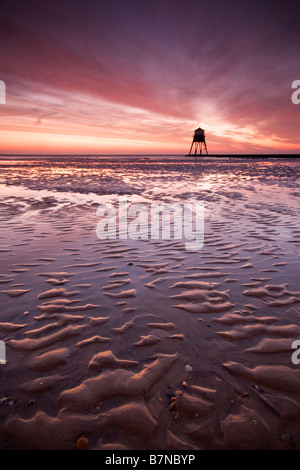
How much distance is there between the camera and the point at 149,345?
8.77 feet

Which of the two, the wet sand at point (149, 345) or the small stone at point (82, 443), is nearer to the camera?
the small stone at point (82, 443)

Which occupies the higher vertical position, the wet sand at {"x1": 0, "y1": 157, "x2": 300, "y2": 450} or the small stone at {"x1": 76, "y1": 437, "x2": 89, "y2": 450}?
the wet sand at {"x1": 0, "y1": 157, "x2": 300, "y2": 450}

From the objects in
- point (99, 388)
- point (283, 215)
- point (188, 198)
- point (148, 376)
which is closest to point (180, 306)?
point (148, 376)

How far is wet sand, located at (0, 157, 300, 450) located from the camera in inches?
72.2

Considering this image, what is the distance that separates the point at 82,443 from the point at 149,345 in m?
1.11

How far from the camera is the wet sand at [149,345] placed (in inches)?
72.2

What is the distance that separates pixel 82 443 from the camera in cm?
173

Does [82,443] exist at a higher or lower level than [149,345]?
lower

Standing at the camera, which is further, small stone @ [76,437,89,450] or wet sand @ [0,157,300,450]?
wet sand @ [0,157,300,450]

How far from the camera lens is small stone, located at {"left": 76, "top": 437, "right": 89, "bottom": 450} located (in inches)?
67.9

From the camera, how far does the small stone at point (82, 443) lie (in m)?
1.73

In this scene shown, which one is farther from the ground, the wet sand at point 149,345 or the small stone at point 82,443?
the wet sand at point 149,345

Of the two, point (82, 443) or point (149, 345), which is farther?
point (149, 345)
